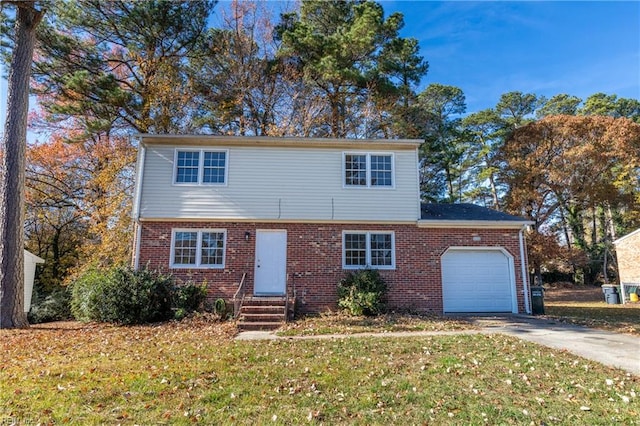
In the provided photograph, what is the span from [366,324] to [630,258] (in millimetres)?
19227

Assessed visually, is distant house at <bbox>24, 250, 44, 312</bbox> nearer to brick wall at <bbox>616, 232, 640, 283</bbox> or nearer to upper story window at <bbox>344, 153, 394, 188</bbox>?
upper story window at <bbox>344, 153, 394, 188</bbox>

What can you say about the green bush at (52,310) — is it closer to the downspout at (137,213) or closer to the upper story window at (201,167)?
the downspout at (137,213)

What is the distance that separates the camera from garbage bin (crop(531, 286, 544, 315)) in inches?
468

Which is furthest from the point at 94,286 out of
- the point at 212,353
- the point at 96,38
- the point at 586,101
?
the point at 586,101

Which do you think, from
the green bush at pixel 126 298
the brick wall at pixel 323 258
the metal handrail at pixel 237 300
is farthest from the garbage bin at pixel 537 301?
the green bush at pixel 126 298

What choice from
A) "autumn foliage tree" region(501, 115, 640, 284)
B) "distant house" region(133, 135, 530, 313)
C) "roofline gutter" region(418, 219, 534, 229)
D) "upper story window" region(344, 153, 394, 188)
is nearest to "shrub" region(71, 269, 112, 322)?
"distant house" region(133, 135, 530, 313)

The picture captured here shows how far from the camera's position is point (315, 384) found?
4727mm

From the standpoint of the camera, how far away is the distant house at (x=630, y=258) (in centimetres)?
1950

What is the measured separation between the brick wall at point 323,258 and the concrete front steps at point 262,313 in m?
0.90

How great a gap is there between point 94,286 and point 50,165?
441 inches

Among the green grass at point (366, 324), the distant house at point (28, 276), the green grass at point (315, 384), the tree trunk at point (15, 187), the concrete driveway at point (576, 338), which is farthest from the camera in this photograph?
the distant house at point (28, 276)

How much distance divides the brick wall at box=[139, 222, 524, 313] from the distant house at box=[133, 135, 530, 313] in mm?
33

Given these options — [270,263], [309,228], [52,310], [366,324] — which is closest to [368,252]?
[309,228]

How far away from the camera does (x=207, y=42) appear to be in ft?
65.2
